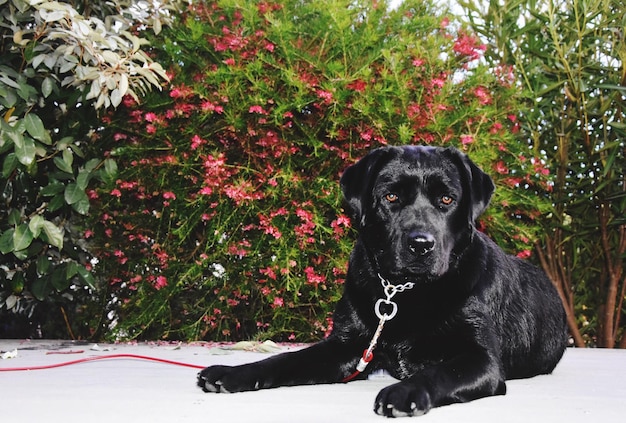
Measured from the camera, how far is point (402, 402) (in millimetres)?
2039

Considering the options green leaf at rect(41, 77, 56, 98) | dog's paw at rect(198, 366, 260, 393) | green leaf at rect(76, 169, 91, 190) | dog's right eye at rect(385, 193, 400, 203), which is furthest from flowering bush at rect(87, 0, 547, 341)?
dog's paw at rect(198, 366, 260, 393)

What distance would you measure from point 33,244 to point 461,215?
2533mm

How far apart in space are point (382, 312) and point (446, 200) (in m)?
0.49

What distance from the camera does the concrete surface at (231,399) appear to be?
2008 mm

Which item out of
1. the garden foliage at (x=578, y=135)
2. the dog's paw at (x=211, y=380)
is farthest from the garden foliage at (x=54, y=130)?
the garden foliage at (x=578, y=135)

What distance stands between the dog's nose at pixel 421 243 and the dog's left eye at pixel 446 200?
0.23 metres

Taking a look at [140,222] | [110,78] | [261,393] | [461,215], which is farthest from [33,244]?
[461,215]

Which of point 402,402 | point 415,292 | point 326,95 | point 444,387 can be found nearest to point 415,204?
point 415,292

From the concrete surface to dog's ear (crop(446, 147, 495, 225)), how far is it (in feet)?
2.25

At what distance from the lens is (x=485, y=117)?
14.1 feet

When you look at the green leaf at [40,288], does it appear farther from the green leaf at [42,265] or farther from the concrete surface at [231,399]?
the concrete surface at [231,399]

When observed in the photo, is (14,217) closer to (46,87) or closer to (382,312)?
(46,87)

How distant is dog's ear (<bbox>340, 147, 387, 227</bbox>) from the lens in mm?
2848

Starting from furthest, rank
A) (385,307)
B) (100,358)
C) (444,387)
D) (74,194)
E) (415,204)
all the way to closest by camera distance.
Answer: (74,194)
(100,358)
(385,307)
(415,204)
(444,387)
